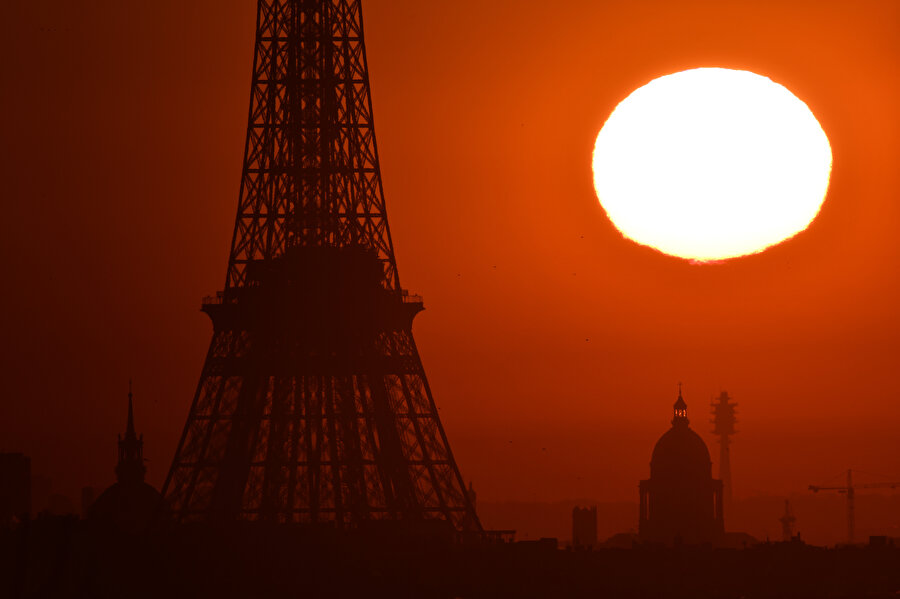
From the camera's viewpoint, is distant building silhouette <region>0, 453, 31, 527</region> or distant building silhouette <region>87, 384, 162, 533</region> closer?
distant building silhouette <region>87, 384, 162, 533</region>

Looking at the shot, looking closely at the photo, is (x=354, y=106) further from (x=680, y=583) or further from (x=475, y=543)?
(x=680, y=583)

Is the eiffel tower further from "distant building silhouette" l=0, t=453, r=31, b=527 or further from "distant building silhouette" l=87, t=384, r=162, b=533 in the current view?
"distant building silhouette" l=0, t=453, r=31, b=527

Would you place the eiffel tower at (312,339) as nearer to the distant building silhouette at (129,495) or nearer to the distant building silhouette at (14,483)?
the distant building silhouette at (129,495)

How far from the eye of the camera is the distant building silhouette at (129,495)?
130 metres

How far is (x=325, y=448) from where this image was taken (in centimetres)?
11881

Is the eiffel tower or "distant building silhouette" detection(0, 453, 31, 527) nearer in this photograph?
the eiffel tower

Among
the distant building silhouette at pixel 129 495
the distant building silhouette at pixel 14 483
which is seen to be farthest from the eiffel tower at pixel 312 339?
the distant building silhouette at pixel 14 483

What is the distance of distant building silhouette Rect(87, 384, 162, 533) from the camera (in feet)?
427

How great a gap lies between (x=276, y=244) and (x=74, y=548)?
69.9ft

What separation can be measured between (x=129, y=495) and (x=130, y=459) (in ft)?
20.1

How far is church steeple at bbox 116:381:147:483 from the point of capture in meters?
142

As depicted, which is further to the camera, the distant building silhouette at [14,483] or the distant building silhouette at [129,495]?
the distant building silhouette at [14,483]

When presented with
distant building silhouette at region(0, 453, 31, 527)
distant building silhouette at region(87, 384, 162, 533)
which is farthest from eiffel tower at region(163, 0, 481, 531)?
distant building silhouette at region(0, 453, 31, 527)

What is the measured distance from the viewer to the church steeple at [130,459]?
5610 inches
